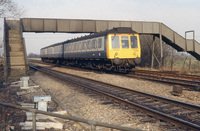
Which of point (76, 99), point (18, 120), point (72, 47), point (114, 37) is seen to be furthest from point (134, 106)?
point (72, 47)

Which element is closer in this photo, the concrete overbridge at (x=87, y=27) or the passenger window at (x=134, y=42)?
the passenger window at (x=134, y=42)

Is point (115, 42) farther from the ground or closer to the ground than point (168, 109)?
farther from the ground

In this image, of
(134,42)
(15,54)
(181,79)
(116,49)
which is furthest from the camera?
(15,54)

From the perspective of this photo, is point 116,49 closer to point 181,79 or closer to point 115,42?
point 115,42

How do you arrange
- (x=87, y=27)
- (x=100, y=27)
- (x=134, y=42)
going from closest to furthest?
(x=134, y=42)
(x=87, y=27)
(x=100, y=27)

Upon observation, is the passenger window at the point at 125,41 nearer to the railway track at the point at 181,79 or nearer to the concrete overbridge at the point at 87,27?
the railway track at the point at 181,79

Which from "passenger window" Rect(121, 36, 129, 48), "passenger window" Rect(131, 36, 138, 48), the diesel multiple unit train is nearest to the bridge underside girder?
the diesel multiple unit train

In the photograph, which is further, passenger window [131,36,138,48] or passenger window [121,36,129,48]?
passenger window [131,36,138,48]

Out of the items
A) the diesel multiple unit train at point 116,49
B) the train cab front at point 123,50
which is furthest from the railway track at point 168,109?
the diesel multiple unit train at point 116,49

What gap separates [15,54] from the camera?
A: 1886 centimetres

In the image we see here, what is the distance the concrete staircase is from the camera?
16.1 metres

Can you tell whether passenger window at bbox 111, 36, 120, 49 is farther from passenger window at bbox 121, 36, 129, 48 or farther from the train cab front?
passenger window at bbox 121, 36, 129, 48

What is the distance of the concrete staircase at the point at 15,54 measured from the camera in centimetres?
1611

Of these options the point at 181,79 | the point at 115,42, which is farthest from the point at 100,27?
the point at 181,79
